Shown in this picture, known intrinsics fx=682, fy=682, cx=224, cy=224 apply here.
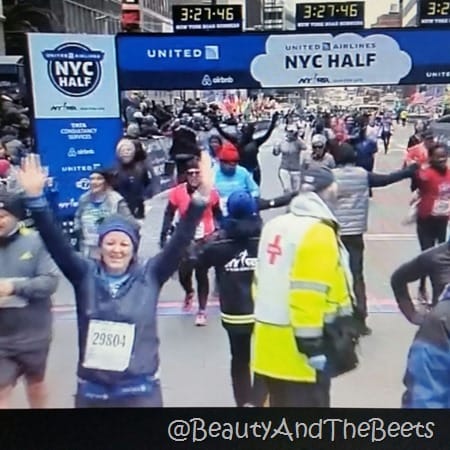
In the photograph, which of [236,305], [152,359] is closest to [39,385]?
Result: [152,359]

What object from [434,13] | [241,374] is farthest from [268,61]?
[241,374]

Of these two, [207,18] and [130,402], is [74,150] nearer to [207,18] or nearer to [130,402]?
[207,18]

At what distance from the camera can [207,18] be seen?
1.38m

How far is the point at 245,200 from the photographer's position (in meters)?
1.45

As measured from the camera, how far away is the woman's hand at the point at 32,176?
1.43 m

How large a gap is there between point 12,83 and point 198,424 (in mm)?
831

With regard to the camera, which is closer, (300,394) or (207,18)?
(207,18)

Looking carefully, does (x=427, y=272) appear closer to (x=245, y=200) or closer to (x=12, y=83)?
(x=245, y=200)

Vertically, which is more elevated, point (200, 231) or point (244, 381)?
point (200, 231)

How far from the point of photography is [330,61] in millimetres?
1409

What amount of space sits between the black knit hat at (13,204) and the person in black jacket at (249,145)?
443mm

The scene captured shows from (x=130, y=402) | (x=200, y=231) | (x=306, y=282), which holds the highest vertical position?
(x=200, y=231)

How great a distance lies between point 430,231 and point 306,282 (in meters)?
0.28

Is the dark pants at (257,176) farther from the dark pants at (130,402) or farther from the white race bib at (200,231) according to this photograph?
the dark pants at (130,402)
